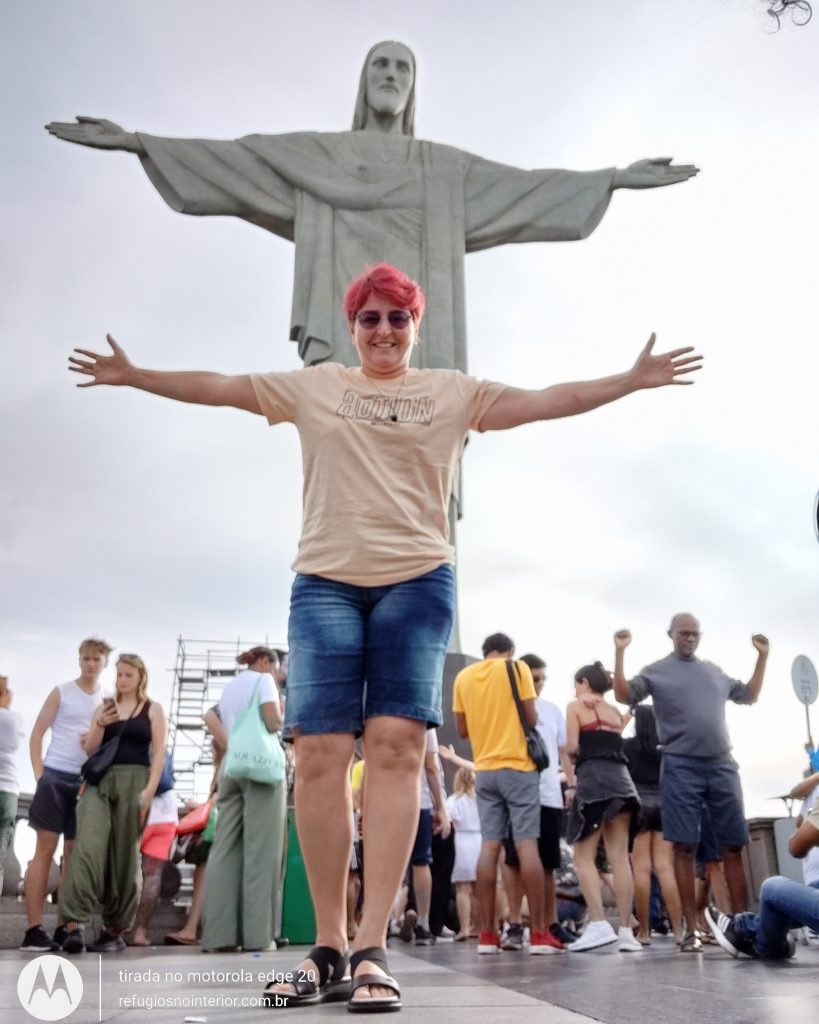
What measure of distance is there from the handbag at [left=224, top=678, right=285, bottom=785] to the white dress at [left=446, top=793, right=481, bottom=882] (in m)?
2.53

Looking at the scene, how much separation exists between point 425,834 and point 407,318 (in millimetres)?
4181

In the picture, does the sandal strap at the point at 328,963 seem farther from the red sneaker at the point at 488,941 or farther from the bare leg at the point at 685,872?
the bare leg at the point at 685,872

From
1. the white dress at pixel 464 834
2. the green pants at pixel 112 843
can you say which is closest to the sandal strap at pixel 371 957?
the green pants at pixel 112 843

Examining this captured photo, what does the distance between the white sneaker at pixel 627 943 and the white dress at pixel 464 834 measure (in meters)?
2.59

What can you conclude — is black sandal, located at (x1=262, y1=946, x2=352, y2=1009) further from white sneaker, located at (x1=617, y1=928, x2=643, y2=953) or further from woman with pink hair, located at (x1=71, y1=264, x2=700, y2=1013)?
white sneaker, located at (x1=617, y1=928, x2=643, y2=953)

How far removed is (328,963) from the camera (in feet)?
8.26

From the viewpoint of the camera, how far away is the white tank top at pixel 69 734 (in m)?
5.58

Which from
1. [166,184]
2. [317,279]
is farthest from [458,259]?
[166,184]

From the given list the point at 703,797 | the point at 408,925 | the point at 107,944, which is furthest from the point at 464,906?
the point at 107,944

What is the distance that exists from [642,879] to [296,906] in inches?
80.6

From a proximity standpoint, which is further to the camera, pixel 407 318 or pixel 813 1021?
pixel 407 318

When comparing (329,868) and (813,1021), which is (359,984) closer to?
(329,868)

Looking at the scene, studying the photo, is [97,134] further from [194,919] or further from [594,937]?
[594,937]

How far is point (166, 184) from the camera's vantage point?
1088cm
